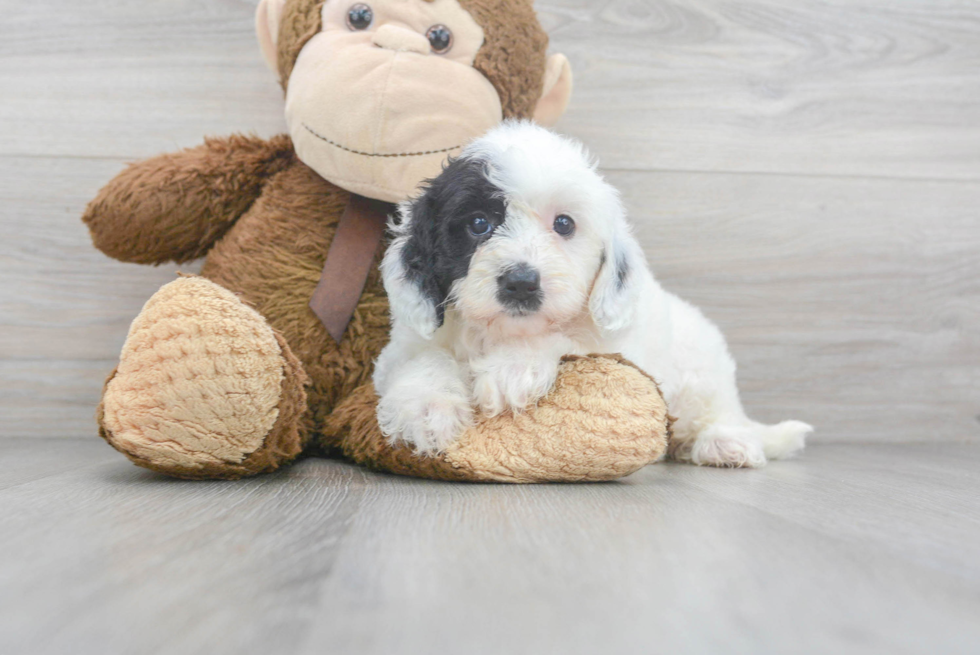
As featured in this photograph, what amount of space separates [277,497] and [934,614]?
2.65 ft

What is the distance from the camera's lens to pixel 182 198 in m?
1.54

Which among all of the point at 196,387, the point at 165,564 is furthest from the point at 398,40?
the point at 165,564

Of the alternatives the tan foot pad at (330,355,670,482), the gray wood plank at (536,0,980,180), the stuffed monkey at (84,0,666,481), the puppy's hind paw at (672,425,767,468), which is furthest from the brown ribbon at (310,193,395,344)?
the puppy's hind paw at (672,425,767,468)

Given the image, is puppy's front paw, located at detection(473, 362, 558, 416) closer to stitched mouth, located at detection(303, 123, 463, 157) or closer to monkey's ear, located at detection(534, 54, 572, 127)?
stitched mouth, located at detection(303, 123, 463, 157)

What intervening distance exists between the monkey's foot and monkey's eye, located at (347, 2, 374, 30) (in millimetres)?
612

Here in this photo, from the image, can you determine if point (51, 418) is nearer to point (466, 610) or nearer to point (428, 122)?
point (428, 122)

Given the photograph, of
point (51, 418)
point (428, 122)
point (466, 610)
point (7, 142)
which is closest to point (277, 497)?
point (466, 610)

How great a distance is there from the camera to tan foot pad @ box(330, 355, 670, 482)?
114 centimetres

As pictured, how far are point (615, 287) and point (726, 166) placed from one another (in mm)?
948

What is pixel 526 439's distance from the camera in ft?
3.82

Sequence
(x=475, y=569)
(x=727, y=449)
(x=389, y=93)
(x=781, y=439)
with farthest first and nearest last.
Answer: (x=781, y=439)
(x=727, y=449)
(x=389, y=93)
(x=475, y=569)

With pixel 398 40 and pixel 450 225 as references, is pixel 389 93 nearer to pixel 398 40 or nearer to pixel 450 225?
pixel 398 40

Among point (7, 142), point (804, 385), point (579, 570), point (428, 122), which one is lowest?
point (804, 385)

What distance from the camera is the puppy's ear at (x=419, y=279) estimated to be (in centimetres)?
120
